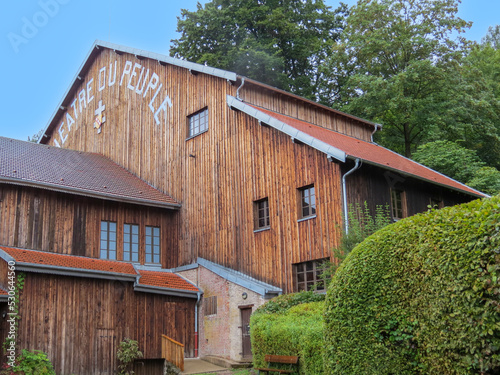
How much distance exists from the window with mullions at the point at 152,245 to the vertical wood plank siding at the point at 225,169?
3.07ft

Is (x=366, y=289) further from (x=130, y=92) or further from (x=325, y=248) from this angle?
(x=130, y=92)

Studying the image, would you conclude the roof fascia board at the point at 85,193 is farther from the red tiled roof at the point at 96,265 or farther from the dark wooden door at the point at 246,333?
the dark wooden door at the point at 246,333

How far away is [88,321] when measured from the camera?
721 inches

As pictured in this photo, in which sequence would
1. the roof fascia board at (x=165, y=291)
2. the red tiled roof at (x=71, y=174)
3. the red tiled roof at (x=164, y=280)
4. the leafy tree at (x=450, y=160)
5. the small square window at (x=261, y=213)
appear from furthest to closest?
the leafy tree at (x=450, y=160)
the red tiled roof at (x=71, y=174)
the small square window at (x=261, y=213)
the red tiled roof at (x=164, y=280)
the roof fascia board at (x=165, y=291)

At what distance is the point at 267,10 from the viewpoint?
136ft

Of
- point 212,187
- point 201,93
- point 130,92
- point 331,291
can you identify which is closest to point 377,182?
point 212,187

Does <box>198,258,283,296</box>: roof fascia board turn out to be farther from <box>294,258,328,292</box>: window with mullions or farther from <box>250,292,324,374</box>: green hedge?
<box>250,292,324,374</box>: green hedge

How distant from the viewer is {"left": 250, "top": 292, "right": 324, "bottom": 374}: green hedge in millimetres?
13195

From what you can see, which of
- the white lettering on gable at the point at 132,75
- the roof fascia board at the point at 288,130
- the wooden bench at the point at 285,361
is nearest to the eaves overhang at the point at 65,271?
the wooden bench at the point at 285,361

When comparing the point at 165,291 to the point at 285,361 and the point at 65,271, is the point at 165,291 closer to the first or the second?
the point at 65,271

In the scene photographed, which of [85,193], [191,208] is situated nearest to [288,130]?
[191,208]

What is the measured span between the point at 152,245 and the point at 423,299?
16823mm

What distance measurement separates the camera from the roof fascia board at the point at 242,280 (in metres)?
18.8

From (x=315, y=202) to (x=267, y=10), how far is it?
86.6 ft
